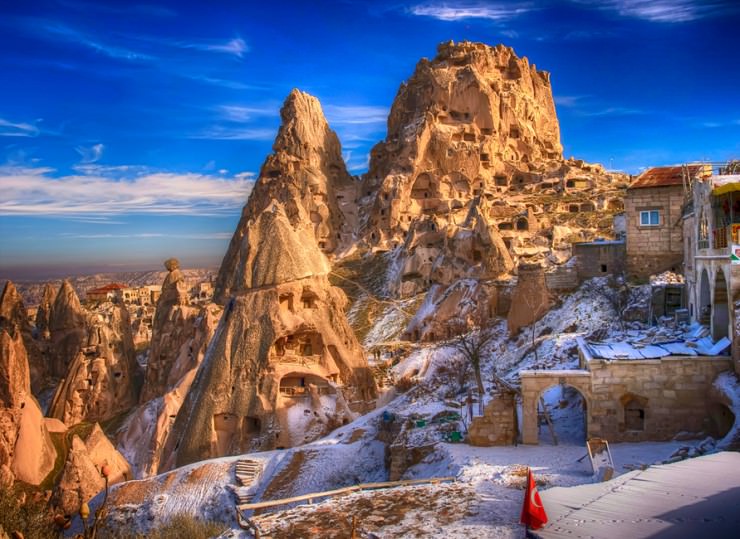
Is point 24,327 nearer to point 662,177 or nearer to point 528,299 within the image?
point 528,299

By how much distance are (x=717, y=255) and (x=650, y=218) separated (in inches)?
422

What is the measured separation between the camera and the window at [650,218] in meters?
30.4

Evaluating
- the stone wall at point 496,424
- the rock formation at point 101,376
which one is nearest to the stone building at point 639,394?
the stone wall at point 496,424

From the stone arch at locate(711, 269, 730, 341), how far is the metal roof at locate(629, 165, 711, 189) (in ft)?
35.1

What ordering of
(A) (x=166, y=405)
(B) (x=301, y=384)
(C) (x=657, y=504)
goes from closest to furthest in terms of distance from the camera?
1. (C) (x=657, y=504)
2. (B) (x=301, y=384)
3. (A) (x=166, y=405)

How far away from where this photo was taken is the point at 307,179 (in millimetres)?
72562

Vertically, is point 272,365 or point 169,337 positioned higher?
point 272,365

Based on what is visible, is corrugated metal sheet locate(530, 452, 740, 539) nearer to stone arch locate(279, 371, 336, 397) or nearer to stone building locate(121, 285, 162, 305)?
stone arch locate(279, 371, 336, 397)

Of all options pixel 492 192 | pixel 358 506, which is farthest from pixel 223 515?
pixel 492 192

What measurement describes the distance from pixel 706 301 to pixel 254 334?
47.1 feet

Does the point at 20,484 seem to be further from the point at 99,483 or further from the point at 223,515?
the point at 223,515

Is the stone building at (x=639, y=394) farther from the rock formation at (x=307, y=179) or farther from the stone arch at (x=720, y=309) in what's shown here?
the rock formation at (x=307, y=179)

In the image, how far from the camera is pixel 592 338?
23.7 m

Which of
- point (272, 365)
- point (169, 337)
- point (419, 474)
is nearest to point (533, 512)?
point (419, 474)
